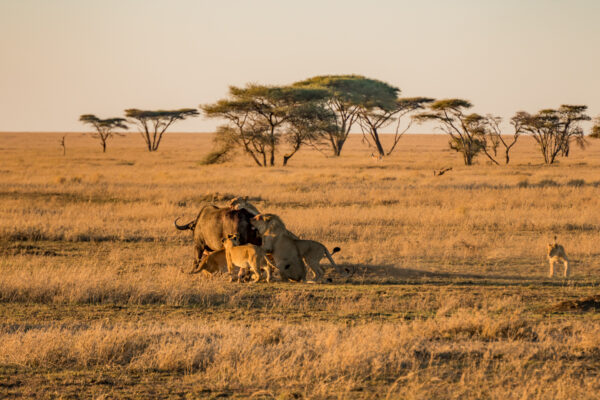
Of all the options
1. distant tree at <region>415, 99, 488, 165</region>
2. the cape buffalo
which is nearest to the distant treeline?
distant tree at <region>415, 99, 488, 165</region>

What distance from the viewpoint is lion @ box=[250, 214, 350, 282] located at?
988cm

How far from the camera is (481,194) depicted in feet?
74.4

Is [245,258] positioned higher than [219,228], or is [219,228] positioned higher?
[219,228]

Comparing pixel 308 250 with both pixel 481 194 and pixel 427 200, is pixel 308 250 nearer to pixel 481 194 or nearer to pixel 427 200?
pixel 427 200

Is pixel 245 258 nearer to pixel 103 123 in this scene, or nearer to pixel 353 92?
pixel 353 92

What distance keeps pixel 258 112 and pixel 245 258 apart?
118 ft

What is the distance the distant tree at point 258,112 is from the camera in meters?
44.0

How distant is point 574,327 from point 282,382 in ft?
10.6

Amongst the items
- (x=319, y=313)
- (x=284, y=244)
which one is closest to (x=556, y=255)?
(x=284, y=244)

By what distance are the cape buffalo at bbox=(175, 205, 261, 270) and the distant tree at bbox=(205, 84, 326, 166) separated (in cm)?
3220

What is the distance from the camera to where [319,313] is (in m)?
8.14

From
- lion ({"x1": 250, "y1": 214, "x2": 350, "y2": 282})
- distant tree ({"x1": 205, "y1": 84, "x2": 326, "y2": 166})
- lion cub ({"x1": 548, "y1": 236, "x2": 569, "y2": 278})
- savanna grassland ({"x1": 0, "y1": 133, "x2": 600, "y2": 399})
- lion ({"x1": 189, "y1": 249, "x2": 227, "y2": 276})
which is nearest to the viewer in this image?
savanna grassland ({"x1": 0, "y1": 133, "x2": 600, "y2": 399})

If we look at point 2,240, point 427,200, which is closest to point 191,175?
point 427,200

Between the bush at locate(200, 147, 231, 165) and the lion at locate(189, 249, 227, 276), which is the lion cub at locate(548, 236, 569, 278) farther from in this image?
the bush at locate(200, 147, 231, 165)
